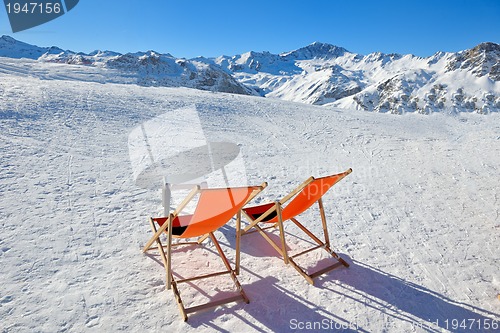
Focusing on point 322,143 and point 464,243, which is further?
point 322,143

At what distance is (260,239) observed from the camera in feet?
14.9

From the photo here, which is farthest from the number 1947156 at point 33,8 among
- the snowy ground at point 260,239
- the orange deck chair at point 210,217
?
the orange deck chair at point 210,217

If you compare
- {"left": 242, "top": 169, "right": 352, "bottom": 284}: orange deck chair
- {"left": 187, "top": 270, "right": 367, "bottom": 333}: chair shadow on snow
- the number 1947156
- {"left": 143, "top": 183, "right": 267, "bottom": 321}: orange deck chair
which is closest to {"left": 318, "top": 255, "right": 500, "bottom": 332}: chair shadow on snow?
{"left": 242, "top": 169, "right": 352, "bottom": 284}: orange deck chair

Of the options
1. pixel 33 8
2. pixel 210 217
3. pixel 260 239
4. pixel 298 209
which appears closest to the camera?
pixel 210 217

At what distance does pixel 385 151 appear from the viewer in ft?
31.8

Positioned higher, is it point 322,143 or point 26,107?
point 26,107

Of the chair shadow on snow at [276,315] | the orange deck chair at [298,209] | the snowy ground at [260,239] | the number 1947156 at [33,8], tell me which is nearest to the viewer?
the chair shadow on snow at [276,315]

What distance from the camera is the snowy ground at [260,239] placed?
9.93 feet

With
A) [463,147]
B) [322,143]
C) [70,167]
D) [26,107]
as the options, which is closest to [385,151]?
[322,143]

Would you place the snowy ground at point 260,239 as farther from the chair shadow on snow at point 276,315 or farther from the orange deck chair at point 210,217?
the orange deck chair at point 210,217

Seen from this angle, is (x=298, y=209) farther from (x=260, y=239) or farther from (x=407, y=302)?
(x=407, y=302)

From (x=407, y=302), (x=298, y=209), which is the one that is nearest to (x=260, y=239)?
(x=298, y=209)

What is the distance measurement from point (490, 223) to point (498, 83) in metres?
81.4

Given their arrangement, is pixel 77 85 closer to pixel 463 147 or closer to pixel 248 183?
pixel 248 183
